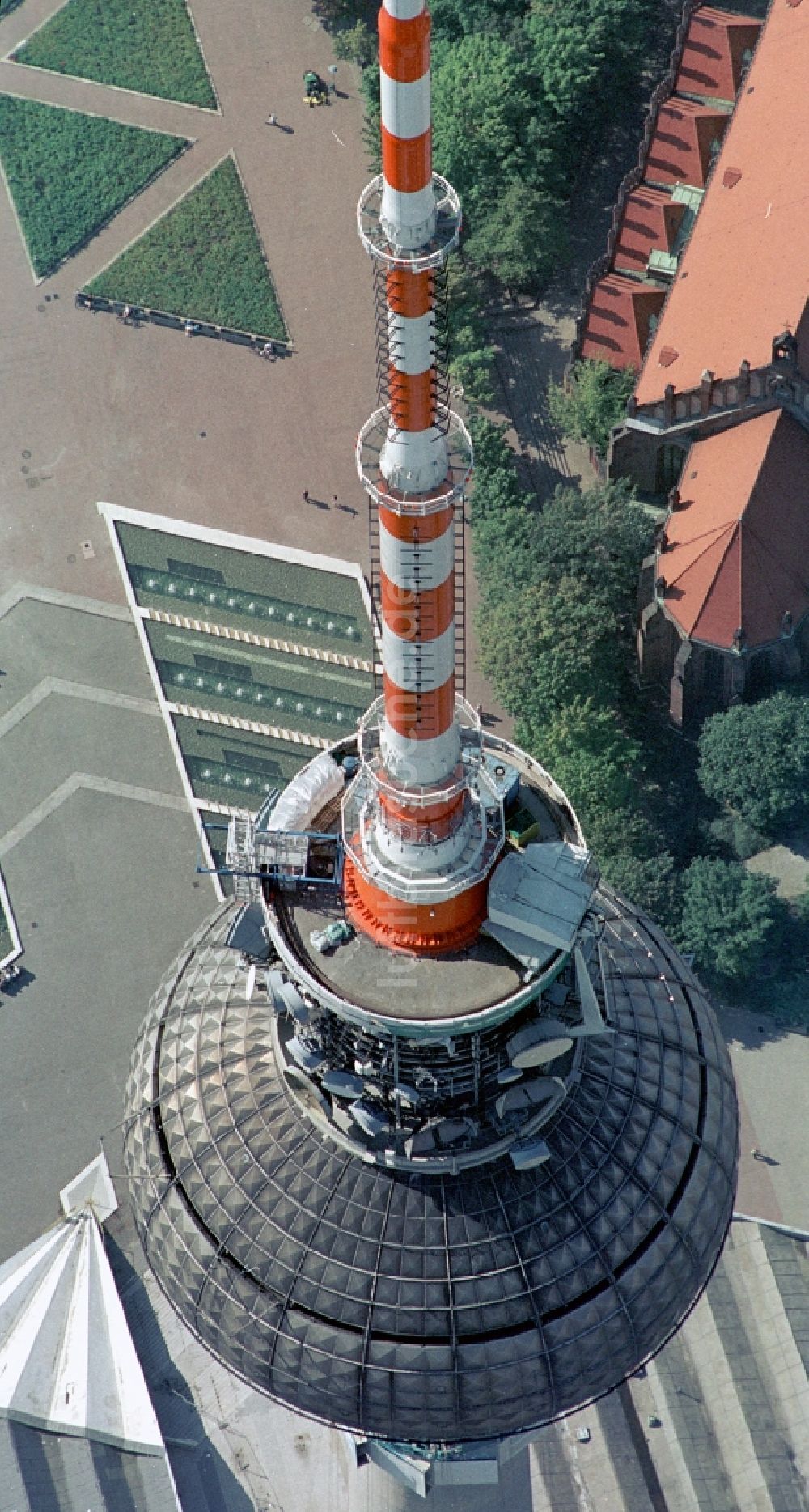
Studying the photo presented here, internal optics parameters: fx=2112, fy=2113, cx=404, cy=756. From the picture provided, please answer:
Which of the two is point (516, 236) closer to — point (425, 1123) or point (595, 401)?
point (595, 401)

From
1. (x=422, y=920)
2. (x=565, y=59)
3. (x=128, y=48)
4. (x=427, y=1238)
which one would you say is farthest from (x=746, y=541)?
(x=128, y=48)

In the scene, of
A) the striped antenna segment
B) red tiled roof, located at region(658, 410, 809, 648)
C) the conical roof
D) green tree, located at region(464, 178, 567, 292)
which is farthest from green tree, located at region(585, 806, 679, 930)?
the striped antenna segment

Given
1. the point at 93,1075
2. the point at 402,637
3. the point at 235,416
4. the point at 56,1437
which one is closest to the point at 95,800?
the point at 93,1075

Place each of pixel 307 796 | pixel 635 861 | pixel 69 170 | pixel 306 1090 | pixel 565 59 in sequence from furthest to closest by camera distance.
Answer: pixel 69 170 < pixel 565 59 < pixel 635 861 < pixel 306 1090 < pixel 307 796

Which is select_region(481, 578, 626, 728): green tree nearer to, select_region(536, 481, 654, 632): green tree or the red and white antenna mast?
select_region(536, 481, 654, 632): green tree

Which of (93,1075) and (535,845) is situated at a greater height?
(93,1075)

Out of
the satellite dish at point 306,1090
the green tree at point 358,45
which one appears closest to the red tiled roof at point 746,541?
the green tree at point 358,45

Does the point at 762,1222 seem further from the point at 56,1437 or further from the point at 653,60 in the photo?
the point at 653,60
